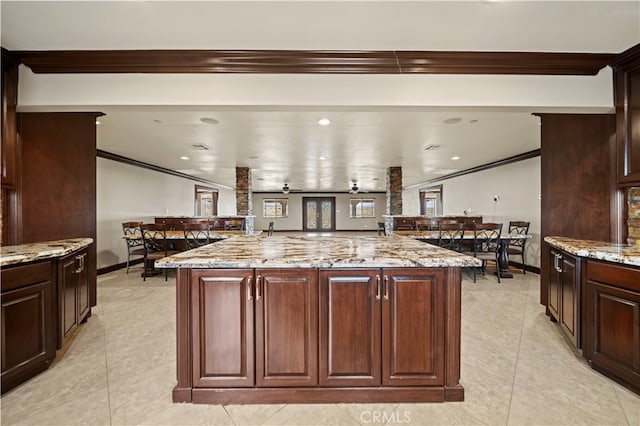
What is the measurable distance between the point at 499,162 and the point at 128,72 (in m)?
6.94

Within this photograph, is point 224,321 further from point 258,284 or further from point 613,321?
point 613,321

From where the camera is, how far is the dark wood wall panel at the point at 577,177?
8.54ft

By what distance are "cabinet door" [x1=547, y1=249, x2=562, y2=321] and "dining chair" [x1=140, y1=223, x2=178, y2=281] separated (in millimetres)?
5173

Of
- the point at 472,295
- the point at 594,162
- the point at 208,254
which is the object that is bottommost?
the point at 472,295

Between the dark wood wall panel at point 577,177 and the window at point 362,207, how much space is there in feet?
39.1

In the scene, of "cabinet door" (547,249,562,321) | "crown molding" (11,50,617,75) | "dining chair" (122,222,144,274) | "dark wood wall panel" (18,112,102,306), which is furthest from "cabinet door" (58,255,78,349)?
"cabinet door" (547,249,562,321)

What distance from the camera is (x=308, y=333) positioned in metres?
1.67

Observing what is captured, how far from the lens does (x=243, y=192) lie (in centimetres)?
719

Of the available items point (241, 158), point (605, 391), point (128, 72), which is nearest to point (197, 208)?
point (241, 158)

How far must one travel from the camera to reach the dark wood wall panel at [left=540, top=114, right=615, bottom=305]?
2.60 meters

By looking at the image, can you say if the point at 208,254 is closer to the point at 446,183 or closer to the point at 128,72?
the point at 128,72

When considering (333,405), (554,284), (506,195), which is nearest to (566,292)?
(554,284)

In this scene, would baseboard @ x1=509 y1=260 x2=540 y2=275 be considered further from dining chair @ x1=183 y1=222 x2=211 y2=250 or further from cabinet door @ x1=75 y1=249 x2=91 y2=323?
cabinet door @ x1=75 y1=249 x2=91 y2=323

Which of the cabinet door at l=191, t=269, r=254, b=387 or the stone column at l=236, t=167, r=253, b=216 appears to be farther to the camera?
the stone column at l=236, t=167, r=253, b=216
